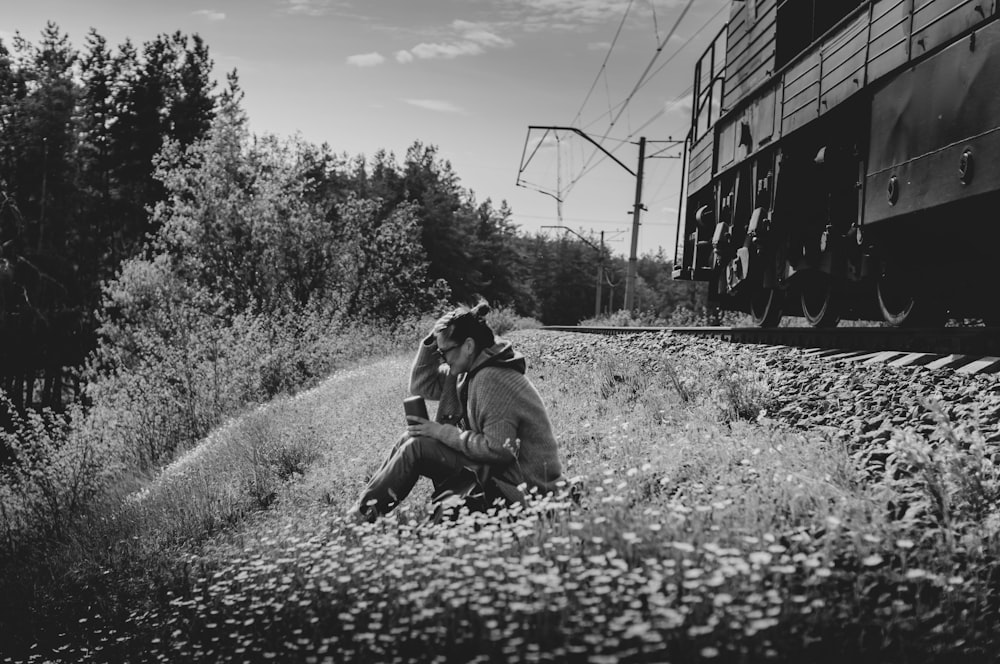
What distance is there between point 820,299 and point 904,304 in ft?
6.88

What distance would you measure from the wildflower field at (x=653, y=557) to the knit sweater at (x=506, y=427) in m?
0.25

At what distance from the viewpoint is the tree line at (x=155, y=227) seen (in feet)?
82.8

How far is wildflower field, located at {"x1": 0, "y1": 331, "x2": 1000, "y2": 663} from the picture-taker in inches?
110

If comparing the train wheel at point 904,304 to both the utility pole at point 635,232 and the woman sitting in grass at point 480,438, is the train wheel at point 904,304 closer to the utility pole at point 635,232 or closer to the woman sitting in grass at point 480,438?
the woman sitting in grass at point 480,438

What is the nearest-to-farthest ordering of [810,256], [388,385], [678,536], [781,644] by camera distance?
1. [781,644]
2. [678,536]
3. [810,256]
4. [388,385]

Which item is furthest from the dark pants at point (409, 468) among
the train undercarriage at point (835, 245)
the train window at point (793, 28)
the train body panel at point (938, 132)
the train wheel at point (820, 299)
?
the train window at point (793, 28)

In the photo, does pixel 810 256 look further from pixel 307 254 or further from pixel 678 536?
pixel 307 254

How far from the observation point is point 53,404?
4222 cm

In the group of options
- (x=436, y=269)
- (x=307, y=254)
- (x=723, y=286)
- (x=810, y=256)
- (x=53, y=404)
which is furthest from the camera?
(x=436, y=269)

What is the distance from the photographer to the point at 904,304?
8305 millimetres

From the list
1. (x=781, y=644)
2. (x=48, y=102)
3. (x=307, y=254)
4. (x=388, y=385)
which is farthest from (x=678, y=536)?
(x=48, y=102)

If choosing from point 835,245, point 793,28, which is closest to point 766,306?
point 835,245

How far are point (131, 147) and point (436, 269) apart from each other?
19350 millimetres

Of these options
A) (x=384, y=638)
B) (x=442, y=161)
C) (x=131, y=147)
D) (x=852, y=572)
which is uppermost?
(x=442, y=161)
